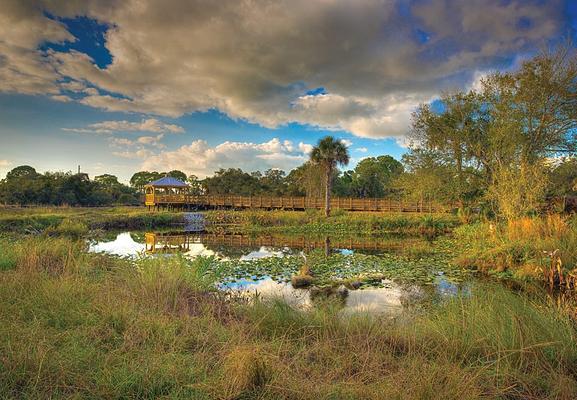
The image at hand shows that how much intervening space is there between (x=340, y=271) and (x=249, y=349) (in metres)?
7.99

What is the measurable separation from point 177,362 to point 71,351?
39.7 inches

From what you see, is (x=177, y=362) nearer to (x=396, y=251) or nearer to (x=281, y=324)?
(x=281, y=324)

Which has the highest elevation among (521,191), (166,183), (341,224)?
(166,183)

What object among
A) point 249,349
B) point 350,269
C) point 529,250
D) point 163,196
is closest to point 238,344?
point 249,349

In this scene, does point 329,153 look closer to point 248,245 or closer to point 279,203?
point 279,203

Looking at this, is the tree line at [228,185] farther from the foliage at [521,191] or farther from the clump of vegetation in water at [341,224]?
the foliage at [521,191]

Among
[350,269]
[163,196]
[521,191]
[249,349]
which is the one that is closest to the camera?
[249,349]

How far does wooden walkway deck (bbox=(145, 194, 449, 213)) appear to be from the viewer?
36228mm

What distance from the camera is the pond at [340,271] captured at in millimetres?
7688

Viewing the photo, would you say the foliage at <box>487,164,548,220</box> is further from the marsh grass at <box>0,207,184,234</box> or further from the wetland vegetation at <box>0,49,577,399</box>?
the marsh grass at <box>0,207,184,234</box>

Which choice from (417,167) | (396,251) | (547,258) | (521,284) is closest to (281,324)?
(521,284)

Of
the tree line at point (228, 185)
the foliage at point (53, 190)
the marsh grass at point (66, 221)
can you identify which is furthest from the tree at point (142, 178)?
the marsh grass at point (66, 221)

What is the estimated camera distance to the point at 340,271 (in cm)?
1092

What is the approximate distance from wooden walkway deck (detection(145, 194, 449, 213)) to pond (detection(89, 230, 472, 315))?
17642mm
